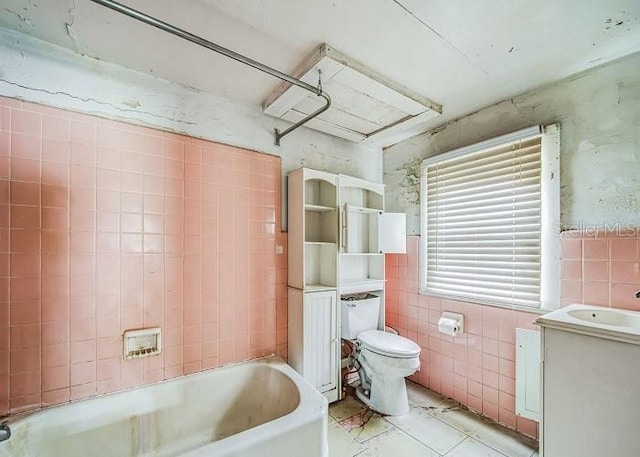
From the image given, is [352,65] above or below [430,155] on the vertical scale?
above

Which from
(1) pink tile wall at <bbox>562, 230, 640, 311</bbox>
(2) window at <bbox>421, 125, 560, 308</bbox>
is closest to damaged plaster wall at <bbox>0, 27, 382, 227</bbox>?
(2) window at <bbox>421, 125, 560, 308</bbox>

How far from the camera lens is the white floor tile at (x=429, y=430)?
5.67 feet

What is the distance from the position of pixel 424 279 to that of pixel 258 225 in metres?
1.47

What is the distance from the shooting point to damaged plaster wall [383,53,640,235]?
148 centimetres

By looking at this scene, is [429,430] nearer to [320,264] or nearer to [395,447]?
[395,447]

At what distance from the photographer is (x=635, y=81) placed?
1.47 meters

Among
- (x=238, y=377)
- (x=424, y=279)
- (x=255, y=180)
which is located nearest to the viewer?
(x=238, y=377)

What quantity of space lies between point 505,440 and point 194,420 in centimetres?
190

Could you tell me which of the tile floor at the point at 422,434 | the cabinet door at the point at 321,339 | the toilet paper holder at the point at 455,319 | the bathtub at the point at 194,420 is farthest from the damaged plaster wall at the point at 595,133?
the bathtub at the point at 194,420

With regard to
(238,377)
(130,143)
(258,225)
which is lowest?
(238,377)

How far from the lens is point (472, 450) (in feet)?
5.49

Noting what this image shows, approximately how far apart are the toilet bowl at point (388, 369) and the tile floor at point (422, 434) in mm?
70

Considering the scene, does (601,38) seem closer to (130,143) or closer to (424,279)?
(424,279)

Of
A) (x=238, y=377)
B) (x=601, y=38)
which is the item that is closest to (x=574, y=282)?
(x=601, y=38)
